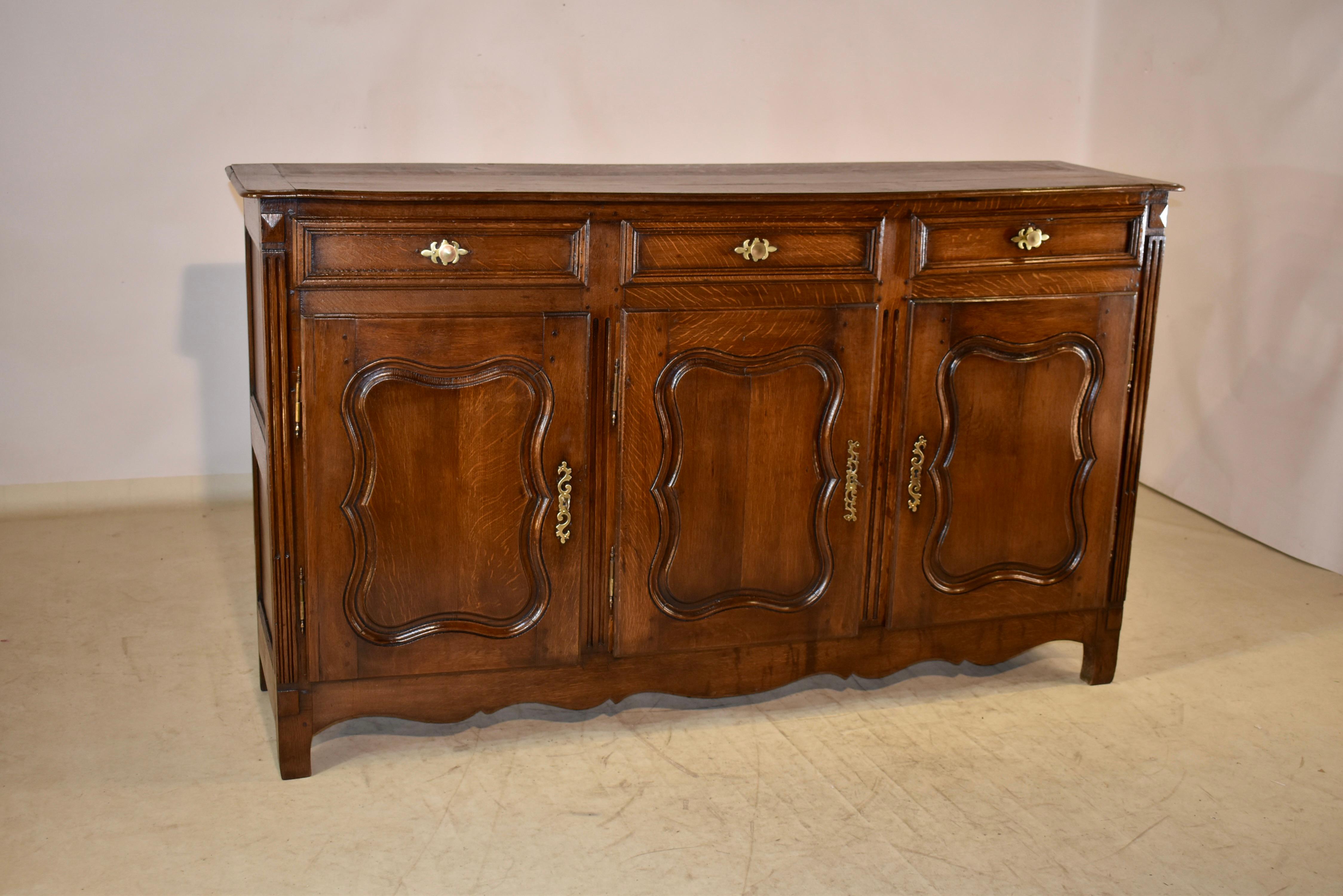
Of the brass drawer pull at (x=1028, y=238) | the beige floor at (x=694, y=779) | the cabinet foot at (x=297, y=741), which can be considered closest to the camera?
the beige floor at (x=694, y=779)

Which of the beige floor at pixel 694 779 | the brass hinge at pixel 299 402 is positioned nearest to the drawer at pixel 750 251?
the brass hinge at pixel 299 402

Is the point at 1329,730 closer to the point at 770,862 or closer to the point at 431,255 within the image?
the point at 770,862

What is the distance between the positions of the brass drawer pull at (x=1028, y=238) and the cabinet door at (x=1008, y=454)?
99 millimetres

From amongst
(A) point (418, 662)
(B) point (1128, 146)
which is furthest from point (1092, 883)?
(B) point (1128, 146)

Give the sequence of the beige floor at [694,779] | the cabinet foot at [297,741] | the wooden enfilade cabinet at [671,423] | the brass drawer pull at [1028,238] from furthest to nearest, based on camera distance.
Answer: the brass drawer pull at [1028,238] → the cabinet foot at [297,741] → the wooden enfilade cabinet at [671,423] → the beige floor at [694,779]

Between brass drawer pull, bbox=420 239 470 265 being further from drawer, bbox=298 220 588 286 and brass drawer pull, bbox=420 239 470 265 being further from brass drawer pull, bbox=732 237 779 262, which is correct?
brass drawer pull, bbox=732 237 779 262

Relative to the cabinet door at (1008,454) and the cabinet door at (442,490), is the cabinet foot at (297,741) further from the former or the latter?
the cabinet door at (1008,454)

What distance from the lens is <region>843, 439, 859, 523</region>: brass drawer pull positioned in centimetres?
236

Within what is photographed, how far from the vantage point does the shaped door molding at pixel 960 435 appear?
238 cm

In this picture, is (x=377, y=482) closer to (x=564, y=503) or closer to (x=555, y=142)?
(x=564, y=503)

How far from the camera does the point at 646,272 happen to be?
2176 millimetres

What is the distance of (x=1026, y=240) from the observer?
234 cm

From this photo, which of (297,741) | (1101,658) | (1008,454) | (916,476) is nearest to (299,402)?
(297,741)

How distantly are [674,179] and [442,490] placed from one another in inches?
28.6
